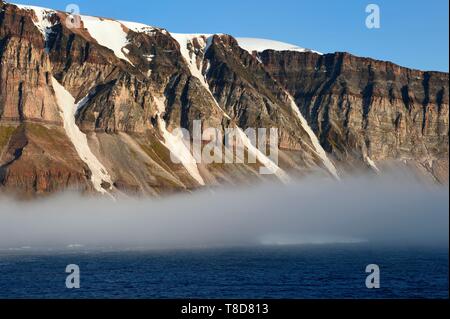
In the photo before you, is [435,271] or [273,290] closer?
[273,290]

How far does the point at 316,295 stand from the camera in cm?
14975

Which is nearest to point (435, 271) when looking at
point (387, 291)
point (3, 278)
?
point (387, 291)
